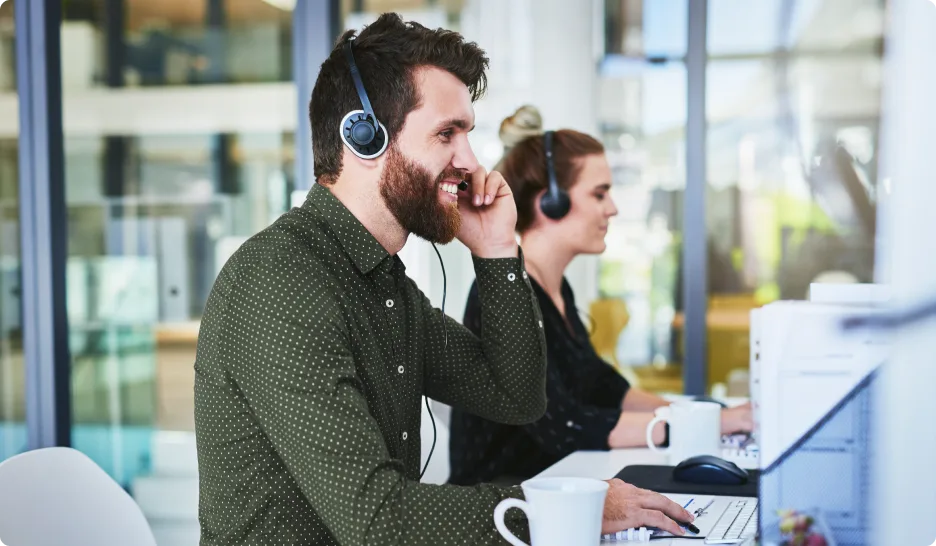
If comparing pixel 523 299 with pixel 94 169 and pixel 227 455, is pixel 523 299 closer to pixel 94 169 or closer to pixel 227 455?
pixel 227 455

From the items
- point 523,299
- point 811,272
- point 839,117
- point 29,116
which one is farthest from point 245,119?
point 839,117

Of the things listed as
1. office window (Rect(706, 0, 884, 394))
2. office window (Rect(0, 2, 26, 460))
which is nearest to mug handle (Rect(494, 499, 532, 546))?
office window (Rect(0, 2, 26, 460))

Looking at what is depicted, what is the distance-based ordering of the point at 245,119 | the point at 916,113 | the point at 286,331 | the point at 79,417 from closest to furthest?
the point at 916,113 < the point at 286,331 < the point at 79,417 < the point at 245,119

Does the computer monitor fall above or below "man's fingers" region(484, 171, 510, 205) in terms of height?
below

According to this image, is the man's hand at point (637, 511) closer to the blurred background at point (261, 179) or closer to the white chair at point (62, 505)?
the white chair at point (62, 505)

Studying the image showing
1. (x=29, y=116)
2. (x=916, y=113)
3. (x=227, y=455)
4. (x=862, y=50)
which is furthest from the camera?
(x=862, y=50)

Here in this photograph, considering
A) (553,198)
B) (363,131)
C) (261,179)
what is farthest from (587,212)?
(261,179)

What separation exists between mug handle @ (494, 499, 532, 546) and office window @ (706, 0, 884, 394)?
485cm

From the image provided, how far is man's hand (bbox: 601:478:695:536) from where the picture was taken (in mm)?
1167

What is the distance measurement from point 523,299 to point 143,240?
2464mm

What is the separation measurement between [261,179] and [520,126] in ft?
5.81

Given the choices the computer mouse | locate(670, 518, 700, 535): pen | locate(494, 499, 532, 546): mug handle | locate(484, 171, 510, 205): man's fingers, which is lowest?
the computer mouse

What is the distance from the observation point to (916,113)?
0.52 m

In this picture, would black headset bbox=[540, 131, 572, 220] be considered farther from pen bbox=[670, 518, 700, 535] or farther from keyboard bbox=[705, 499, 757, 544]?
pen bbox=[670, 518, 700, 535]
